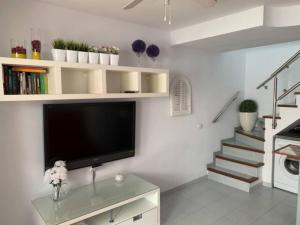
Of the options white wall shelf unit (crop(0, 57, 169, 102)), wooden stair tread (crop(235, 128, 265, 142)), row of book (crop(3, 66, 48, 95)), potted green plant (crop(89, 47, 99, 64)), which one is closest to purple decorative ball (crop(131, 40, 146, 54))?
white wall shelf unit (crop(0, 57, 169, 102))

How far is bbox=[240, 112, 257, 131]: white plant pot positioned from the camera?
393cm

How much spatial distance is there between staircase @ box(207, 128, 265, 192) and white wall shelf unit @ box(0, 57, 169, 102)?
182cm

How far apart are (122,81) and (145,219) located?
1.45 m

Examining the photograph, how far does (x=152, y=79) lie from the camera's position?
269 centimetres

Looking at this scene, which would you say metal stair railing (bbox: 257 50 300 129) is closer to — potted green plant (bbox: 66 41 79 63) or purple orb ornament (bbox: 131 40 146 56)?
purple orb ornament (bbox: 131 40 146 56)

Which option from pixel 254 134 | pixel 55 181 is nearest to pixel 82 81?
pixel 55 181

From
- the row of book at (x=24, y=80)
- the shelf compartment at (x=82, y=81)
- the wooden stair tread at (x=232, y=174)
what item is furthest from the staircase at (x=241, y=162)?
the row of book at (x=24, y=80)

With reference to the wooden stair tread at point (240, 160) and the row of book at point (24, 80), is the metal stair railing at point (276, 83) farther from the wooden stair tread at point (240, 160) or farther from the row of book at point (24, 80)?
the row of book at point (24, 80)

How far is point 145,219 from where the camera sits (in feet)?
7.29

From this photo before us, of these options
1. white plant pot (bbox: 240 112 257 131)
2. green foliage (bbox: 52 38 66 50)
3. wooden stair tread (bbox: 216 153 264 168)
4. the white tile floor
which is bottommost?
the white tile floor

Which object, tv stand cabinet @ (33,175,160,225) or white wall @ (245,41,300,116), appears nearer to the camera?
tv stand cabinet @ (33,175,160,225)

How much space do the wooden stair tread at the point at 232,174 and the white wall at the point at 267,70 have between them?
1.36 meters

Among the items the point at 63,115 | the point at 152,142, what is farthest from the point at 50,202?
the point at 152,142

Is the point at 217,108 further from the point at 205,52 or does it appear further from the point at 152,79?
the point at 152,79
